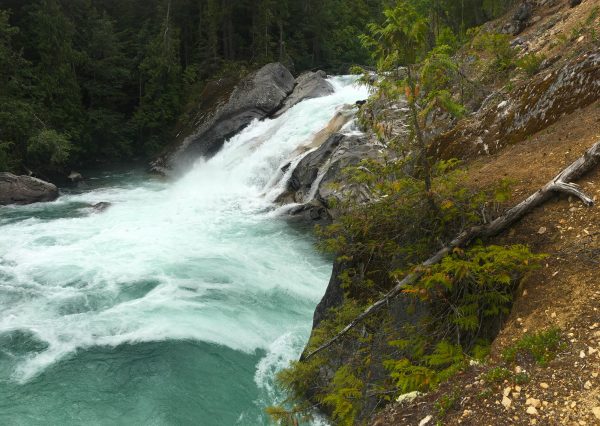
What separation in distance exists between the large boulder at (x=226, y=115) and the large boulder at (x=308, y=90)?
0.51 m

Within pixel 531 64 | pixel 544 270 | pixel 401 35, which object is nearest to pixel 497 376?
pixel 544 270

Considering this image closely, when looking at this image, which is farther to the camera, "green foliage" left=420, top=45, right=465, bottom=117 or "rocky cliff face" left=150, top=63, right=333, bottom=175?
"rocky cliff face" left=150, top=63, right=333, bottom=175

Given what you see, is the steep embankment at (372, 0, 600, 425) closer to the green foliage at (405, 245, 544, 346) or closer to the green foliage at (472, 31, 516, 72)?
the green foliage at (405, 245, 544, 346)

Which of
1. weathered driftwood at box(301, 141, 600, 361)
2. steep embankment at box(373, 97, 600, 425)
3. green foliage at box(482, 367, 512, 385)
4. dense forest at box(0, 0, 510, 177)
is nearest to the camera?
steep embankment at box(373, 97, 600, 425)

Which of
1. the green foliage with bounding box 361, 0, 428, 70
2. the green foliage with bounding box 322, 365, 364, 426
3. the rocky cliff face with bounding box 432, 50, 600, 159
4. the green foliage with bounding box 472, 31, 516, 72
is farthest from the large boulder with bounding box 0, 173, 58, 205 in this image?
the green foliage with bounding box 361, 0, 428, 70

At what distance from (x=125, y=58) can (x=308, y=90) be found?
40.2 feet

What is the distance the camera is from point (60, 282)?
1352 cm

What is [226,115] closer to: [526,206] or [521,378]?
[526,206]

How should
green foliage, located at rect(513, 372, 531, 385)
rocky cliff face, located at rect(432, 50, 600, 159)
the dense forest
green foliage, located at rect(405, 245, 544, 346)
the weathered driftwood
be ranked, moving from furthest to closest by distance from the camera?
the dense forest
rocky cliff face, located at rect(432, 50, 600, 159)
the weathered driftwood
green foliage, located at rect(405, 245, 544, 346)
green foliage, located at rect(513, 372, 531, 385)

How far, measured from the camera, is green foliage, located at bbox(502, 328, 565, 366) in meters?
4.17

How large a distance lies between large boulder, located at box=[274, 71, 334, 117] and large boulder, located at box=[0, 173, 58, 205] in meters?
12.6

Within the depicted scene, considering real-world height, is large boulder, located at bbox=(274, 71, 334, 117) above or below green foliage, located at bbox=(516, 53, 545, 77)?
below

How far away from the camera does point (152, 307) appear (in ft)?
40.4

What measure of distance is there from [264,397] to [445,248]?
17.7 feet
